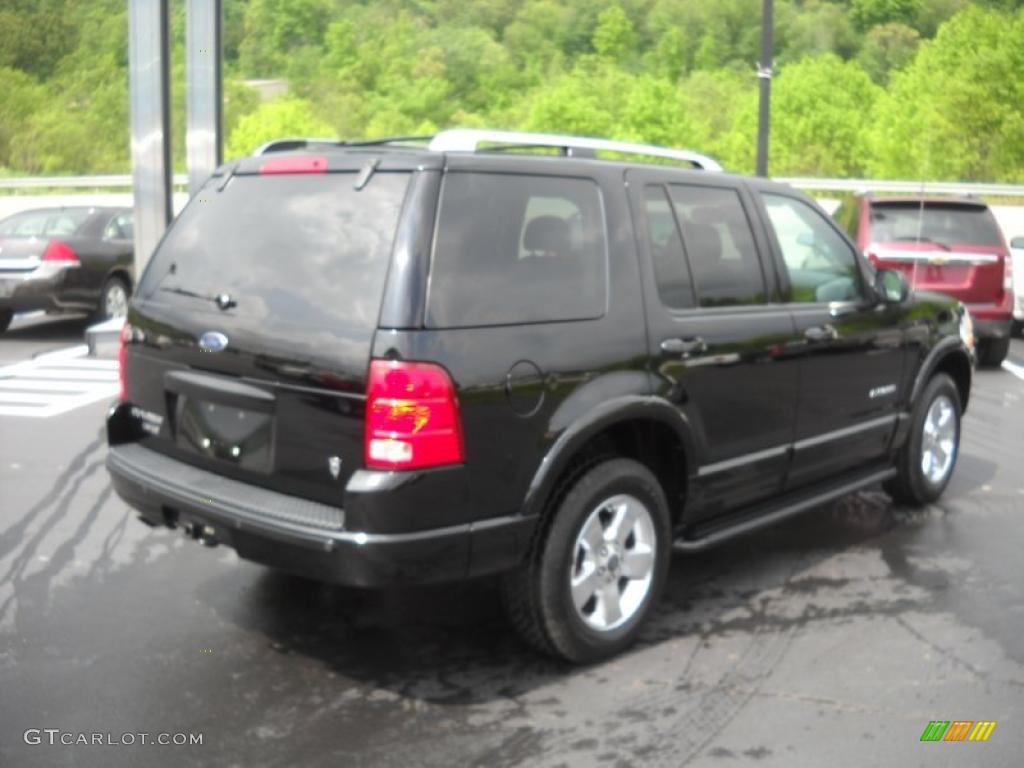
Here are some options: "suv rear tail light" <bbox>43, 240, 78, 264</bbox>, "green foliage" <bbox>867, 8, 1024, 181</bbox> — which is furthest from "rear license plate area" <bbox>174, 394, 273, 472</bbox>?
"green foliage" <bbox>867, 8, 1024, 181</bbox>

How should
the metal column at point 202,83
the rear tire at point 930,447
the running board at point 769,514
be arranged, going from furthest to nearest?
1. the metal column at point 202,83
2. the rear tire at point 930,447
3. the running board at point 769,514

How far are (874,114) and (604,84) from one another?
90.8ft

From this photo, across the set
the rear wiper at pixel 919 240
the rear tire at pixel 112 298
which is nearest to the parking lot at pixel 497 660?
the rear wiper at pixel 919 240

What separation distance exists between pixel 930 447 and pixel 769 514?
1826 mm

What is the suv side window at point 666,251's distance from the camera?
4.55 meters

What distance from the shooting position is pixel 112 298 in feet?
46.1

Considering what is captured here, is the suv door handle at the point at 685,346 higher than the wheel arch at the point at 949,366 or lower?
higher

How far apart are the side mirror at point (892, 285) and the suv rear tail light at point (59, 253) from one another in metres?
9.94

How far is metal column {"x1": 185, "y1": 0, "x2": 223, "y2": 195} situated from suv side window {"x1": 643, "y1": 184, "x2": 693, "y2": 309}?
8236 mm

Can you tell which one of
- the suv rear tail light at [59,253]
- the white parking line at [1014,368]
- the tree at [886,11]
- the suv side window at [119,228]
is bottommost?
the white parking line at [1014,368]

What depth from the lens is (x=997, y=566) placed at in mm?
5504

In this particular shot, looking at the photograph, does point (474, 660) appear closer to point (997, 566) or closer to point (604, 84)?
point (997, 566)

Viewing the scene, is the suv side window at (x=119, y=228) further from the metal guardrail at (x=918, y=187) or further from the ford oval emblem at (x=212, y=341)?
the metal guardrail at (x=918, y=187)

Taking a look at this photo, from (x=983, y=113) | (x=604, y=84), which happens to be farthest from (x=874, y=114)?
(x=604, y=84)
